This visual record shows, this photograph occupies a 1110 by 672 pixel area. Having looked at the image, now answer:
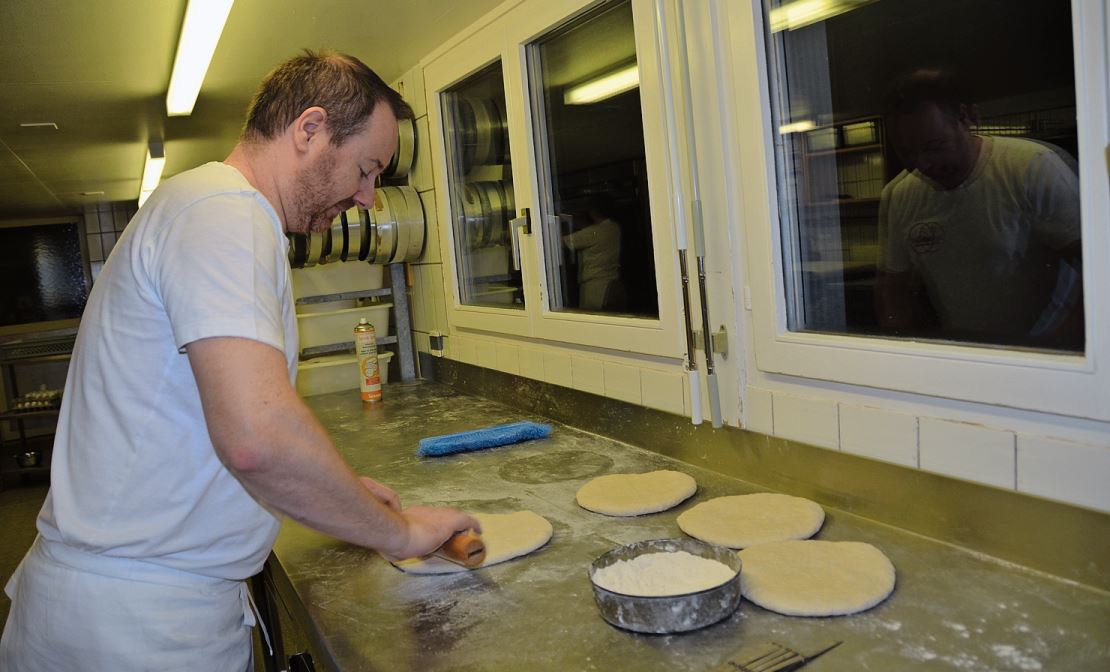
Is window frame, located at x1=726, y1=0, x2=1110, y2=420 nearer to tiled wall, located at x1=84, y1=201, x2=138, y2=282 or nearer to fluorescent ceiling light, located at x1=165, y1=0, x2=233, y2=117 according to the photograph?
fluorescent ceiling light, located at x1=165, y1=0, x2=233, y2=117

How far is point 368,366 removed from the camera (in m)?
2.77

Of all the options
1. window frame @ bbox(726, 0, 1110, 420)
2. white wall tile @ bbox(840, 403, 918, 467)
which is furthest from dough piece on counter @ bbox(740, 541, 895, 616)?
window frame @ bbox(726, 0, 1110, 420)

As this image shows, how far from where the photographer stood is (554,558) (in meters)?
1.27

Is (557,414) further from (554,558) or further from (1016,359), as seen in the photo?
(1016,359)

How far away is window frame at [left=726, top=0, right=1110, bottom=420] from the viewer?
91 cm

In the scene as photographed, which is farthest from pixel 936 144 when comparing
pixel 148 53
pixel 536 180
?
pixel 148 53

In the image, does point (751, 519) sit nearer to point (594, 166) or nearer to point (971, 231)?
point (971, 231)

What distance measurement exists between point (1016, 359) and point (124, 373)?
1.07 m

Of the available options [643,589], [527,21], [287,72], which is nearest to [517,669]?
[643,589]

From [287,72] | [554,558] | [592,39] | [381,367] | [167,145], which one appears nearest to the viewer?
[287,72]

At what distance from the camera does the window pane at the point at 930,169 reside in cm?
99

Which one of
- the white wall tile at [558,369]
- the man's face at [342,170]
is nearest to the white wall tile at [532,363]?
the white wall tile at [558,369]

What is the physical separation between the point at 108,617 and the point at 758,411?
3.34 ft

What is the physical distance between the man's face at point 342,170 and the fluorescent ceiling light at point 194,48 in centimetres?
105
